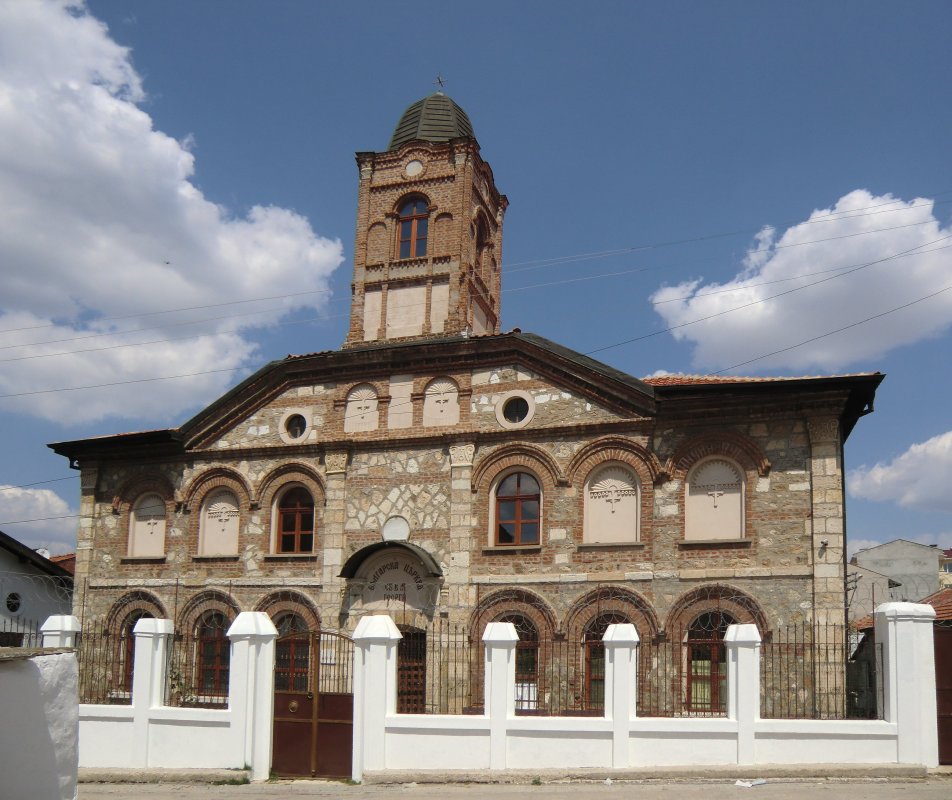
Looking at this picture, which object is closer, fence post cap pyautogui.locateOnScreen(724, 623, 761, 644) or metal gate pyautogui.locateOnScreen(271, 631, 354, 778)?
fence post cap pyautogui.locateOnScreen(724, 623, 761, 644)

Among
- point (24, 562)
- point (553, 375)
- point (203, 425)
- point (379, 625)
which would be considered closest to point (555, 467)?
point (553, 375)

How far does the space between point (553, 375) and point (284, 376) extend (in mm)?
6176

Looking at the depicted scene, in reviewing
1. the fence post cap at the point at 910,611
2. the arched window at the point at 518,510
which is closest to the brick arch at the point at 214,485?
→ the arched window at the point at 518,510

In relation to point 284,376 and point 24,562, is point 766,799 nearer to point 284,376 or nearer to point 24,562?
point 284,376

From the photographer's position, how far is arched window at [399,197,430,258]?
917 inches

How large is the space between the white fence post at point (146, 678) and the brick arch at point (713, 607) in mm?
8700

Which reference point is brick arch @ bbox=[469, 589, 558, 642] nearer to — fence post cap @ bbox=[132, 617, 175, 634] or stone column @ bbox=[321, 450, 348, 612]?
stone column @ bbox=[321, 450, 348, 612]

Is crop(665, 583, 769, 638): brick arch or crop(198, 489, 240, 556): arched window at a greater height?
crop(198, 489, 240, 556): arched window

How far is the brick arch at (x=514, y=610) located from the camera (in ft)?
63.1

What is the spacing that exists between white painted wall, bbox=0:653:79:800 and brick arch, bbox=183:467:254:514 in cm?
1618

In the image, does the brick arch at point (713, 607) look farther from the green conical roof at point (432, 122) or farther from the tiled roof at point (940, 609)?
the green conical roof at point (432, 122)

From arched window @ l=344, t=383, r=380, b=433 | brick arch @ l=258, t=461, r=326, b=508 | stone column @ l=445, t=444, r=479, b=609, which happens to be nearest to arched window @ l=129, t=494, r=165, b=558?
brick arch @ l=258, t=461, r=326, b=508

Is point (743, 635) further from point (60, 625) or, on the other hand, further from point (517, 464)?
point (60, 625)

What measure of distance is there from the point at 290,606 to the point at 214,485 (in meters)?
3.39
